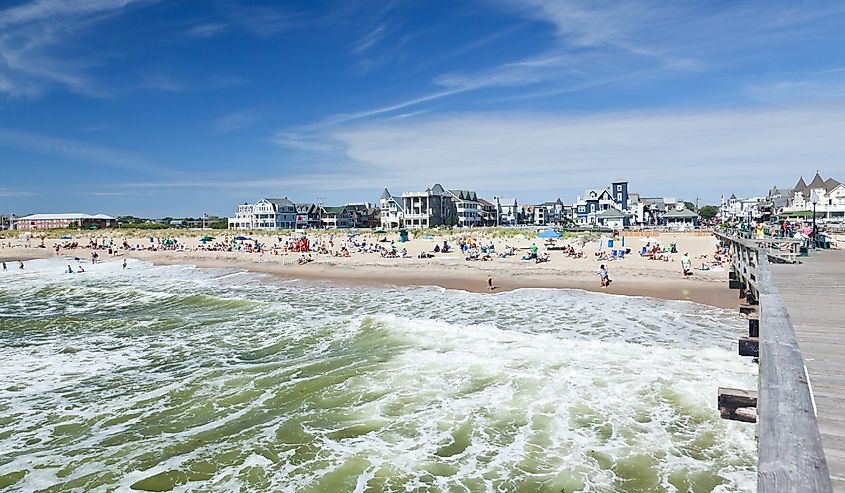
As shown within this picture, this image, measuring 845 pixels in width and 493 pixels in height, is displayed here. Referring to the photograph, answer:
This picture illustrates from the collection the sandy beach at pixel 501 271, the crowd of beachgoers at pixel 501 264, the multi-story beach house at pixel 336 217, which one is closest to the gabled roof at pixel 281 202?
the multi-story beach house at pixel 336 217

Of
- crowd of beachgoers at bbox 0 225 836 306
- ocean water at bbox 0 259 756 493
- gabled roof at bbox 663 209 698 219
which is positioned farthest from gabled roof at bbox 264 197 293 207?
ocean water at bbox 0 259 756 493

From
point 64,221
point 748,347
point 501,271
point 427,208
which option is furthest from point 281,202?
point 748,347

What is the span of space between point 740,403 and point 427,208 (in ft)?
313

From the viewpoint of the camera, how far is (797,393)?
3.35m

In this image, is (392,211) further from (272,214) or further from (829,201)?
(829,201)

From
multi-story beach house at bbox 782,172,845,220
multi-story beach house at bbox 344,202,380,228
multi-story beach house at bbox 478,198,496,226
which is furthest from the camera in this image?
multi-story beach house at bbox 344,202,380,228

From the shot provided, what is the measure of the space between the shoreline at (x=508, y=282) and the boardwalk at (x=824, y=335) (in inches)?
361

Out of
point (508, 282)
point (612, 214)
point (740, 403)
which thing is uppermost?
point (612, 214)

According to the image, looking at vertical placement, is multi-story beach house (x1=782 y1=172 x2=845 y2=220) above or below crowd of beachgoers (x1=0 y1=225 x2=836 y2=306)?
above

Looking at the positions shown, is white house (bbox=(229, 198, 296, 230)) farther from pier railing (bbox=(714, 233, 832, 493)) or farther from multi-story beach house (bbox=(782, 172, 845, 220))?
pier railing (bbox=(714, 233, 832, 493))

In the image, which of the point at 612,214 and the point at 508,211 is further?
the point at 508,211

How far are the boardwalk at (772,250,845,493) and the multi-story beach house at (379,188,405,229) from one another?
92.6 m

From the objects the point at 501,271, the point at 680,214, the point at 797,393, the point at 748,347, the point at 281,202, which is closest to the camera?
the point at 797,393

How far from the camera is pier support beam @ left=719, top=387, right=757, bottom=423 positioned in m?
6.35
